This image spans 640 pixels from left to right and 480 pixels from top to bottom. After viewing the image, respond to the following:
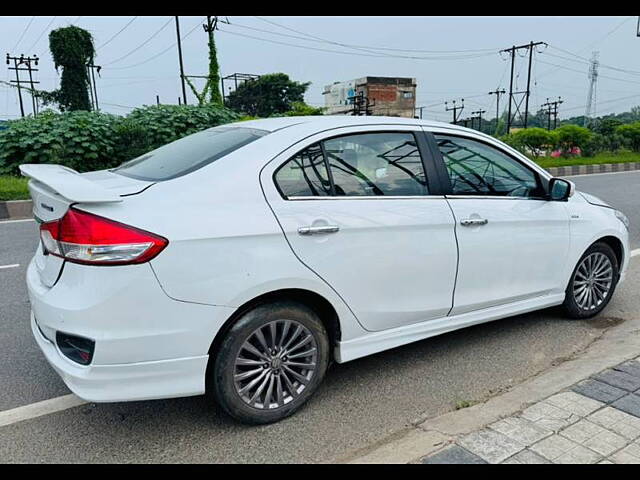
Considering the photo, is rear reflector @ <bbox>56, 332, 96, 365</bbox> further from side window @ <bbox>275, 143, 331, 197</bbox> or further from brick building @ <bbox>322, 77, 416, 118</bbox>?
brick building @ <bbox>322, 77, 416, 118</bbox>

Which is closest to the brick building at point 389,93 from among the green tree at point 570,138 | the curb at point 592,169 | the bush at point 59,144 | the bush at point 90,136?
the green tree at point 570,138

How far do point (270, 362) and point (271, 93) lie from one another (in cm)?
6119

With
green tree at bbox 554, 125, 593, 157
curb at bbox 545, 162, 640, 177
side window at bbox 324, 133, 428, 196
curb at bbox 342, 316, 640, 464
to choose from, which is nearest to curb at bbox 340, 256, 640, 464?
curb at bbox 342, 316, 640, 464

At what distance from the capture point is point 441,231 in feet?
9.58

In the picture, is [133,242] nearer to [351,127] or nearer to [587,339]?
[351,127]

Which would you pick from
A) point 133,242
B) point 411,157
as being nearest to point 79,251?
point 133,242

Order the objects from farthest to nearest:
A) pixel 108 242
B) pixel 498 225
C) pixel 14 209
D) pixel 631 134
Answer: pixel 631 134
pixel 14 209
pixel 498 225
pixel 108 242

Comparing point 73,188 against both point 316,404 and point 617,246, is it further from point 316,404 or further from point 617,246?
point 617,246

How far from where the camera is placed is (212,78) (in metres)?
22.8

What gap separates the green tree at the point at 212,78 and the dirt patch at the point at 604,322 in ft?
64.6

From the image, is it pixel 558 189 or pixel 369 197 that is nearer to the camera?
pixel 369 197

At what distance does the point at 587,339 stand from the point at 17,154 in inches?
446

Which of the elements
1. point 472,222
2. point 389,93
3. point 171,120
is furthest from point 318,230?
point 389,93

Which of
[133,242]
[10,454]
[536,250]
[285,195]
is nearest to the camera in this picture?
[133,242]
